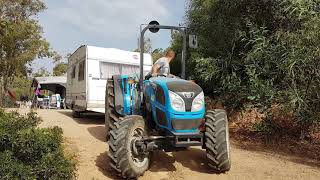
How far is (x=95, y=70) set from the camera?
13016 millimetres

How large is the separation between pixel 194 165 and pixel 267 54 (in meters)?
3.83

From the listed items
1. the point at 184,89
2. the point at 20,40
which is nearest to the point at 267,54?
the point at 184,89

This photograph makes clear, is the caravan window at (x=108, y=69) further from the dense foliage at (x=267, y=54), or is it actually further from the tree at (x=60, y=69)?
the tree at (x=60, y=69)

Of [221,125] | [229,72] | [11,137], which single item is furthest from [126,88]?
[229,72]

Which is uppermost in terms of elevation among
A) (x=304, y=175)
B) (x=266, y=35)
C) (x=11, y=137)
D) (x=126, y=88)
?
(x=266, y=35)

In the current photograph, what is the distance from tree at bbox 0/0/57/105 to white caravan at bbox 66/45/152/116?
1378 cm

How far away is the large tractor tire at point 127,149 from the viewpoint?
21.5 feet

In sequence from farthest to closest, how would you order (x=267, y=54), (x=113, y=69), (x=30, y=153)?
(x=113, y=69)
(x=267, y=54)
(x=30, y=153)

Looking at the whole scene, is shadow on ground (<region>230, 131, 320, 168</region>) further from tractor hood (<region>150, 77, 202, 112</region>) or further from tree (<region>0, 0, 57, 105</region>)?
tree (<region>0, 0, 57, 105</region>)

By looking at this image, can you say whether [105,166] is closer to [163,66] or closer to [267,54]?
[163,66]

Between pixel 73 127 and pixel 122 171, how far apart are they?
16.5 feet

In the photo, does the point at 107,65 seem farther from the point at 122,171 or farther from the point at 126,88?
the point at 122,171

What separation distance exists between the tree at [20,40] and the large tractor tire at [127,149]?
21.2 m

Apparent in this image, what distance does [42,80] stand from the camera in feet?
106
